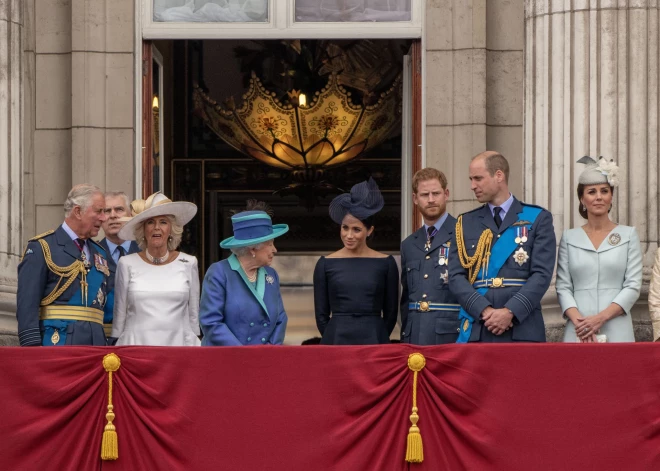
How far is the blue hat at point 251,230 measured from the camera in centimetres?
1007

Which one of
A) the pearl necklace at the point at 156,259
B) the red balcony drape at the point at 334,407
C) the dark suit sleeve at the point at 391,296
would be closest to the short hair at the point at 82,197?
the pearl necklace at the point at 156,259

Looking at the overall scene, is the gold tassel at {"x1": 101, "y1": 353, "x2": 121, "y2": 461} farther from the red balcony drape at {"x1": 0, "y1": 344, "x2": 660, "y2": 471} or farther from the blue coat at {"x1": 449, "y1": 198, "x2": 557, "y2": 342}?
the blue coat at {"x1": 449, "y1": 198, "x2": 557, "y2": 342}

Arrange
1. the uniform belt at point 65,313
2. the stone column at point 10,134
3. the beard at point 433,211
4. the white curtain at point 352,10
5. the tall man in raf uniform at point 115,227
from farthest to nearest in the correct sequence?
the white curtain at point 352,10
the stone column at point 10,134
the tall man in raf uniform at point 115,227
the beard at point 433,211
the uniform belt at point 65,313

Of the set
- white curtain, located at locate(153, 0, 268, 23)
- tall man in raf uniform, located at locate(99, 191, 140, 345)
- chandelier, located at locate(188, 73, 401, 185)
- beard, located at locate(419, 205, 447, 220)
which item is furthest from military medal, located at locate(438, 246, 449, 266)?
chandelier, located at locate(188, 73, 401, 185)

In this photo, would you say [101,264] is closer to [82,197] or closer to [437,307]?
[82,197]

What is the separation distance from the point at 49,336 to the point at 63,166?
10.9ft

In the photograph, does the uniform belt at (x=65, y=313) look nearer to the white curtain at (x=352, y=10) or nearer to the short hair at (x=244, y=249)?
the short hair at (x=244, y=249)

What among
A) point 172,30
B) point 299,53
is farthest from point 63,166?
point 299,53

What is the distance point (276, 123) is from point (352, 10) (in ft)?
16.0

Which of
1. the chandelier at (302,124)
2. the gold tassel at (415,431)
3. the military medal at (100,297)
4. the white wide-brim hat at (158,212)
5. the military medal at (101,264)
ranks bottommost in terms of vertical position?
the gold tassel at (415,431)

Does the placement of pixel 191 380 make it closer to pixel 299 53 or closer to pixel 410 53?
pixel 410 53

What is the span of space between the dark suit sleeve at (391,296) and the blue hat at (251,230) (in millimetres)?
880

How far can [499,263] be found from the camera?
9836mm

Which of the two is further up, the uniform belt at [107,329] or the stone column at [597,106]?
the stone column at [597,106]
